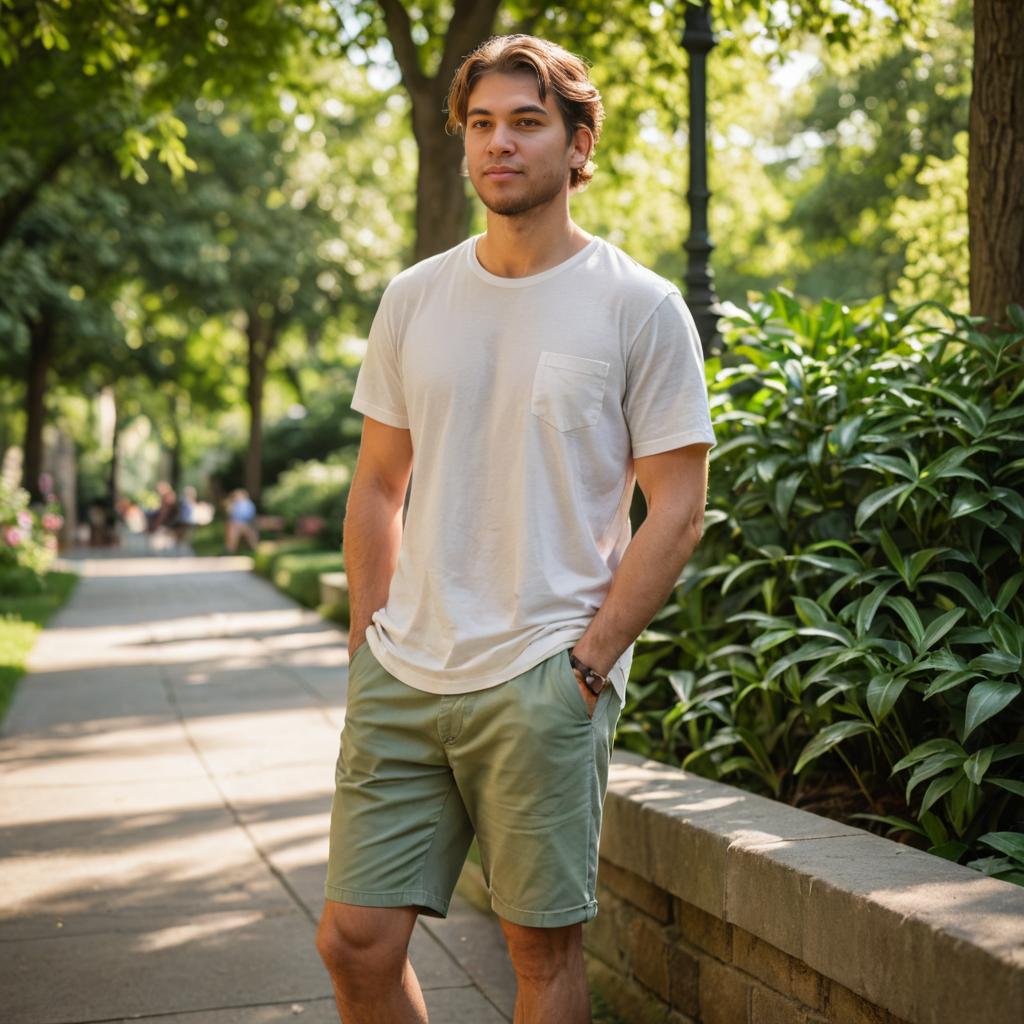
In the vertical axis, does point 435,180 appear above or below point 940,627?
above

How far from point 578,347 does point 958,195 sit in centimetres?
689

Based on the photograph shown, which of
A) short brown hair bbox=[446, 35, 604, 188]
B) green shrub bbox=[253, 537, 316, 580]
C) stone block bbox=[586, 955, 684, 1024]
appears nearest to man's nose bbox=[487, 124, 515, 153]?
short brown hair bbox=[446, 35, 604, 188]

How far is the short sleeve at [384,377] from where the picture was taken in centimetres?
272

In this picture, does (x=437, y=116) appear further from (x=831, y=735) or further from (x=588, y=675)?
(x=588, y=675)

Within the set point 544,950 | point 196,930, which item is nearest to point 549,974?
point 544,950

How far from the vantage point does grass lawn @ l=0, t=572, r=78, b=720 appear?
9.60 metres

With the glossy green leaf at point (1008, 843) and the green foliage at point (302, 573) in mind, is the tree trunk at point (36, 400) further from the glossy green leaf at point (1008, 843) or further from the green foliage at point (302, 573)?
the glossy green leaf at point (1008, 843)

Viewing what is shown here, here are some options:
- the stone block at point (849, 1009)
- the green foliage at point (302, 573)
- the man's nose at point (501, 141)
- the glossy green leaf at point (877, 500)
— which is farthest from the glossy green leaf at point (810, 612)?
the green foliage at point (302, 573)

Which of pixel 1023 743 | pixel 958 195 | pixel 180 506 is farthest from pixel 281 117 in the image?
pixel 180 506

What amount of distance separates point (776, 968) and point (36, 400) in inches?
950

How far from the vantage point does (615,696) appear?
2.53 meters

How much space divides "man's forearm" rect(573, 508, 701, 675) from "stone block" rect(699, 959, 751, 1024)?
1.11 meters

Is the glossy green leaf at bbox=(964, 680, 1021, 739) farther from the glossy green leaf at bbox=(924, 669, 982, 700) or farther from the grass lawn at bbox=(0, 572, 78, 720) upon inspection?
the grass lawn at bbox=(0, 572, 78, 720)

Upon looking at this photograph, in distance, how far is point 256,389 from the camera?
31.2 metres
